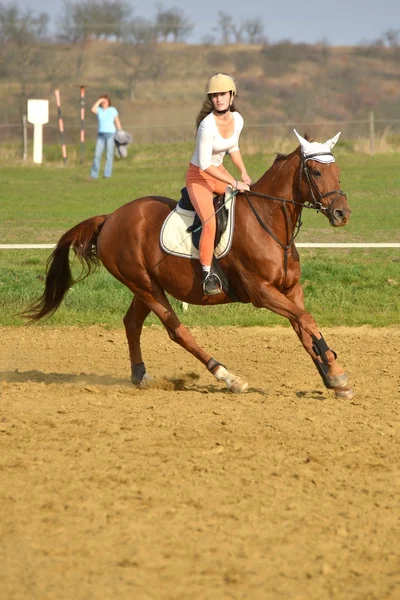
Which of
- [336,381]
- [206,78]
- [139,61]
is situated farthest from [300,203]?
[139,61]

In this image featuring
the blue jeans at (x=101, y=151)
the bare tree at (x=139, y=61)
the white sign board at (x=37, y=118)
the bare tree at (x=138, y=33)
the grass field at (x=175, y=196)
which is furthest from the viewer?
the bare tree at (x=138, y=33)

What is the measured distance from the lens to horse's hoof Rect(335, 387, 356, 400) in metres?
8.15

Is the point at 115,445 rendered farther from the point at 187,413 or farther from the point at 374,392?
the point at 374,392

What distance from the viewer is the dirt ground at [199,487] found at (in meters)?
4.79

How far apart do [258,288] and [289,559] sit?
343 centimetres

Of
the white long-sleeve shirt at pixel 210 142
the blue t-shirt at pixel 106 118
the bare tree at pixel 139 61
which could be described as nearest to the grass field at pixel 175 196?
the blue t-shirt at pixel 106 118

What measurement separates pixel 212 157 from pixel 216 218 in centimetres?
51

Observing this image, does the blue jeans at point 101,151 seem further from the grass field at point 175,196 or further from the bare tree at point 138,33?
the bare tree at point 138,33

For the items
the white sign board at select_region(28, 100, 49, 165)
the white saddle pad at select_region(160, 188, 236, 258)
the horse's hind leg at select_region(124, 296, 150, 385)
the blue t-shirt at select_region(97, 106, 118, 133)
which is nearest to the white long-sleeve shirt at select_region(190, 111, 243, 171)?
the white saddle pad at select_region(160, 188, 236, 258)

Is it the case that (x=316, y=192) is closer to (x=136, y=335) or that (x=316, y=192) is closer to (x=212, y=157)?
(x=212, y=157)

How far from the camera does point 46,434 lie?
706 cm

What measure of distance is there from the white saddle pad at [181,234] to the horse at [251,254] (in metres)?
0.06

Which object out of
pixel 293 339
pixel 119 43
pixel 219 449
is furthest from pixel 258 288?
pixel 119 43

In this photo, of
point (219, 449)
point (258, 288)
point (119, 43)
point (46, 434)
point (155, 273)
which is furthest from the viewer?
point (119, 43)
